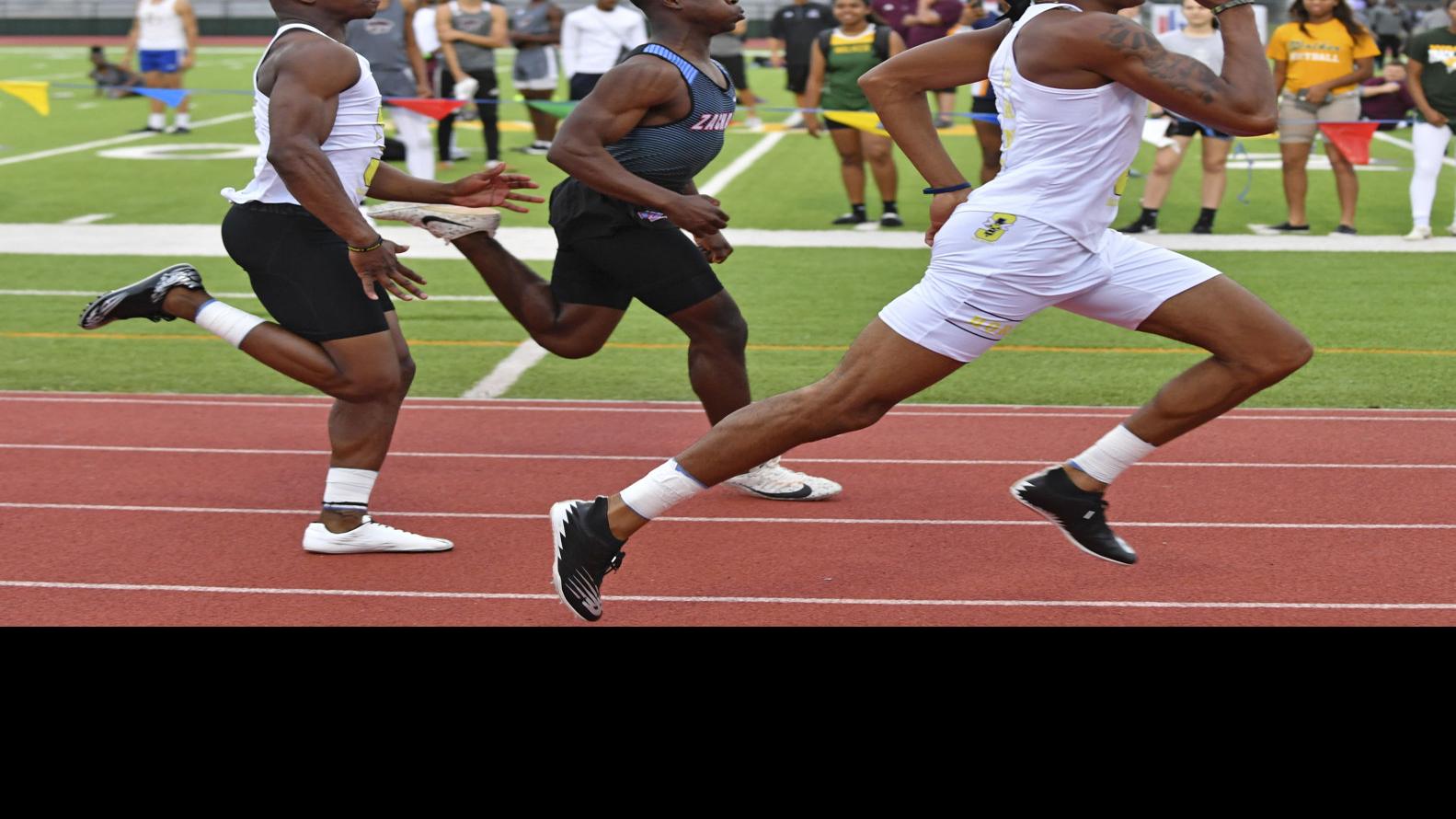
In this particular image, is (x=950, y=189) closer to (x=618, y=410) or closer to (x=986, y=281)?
(x=986, y=281)

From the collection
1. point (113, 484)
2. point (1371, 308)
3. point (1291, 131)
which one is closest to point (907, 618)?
point (113, 484)

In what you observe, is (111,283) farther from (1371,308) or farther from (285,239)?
(1371,308)

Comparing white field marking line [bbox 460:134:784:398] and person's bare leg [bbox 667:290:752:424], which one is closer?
person's bare leg [bbox 667:290:752:424]

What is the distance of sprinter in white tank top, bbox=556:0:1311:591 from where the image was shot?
14.4ft

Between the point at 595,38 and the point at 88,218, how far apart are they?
5.67 metres

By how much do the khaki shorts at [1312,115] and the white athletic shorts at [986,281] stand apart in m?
9.31

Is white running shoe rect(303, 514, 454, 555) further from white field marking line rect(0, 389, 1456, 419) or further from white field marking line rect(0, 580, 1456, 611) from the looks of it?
white field marking line rect(0, 389, 1456, 419)

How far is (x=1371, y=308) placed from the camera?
33.6 ft

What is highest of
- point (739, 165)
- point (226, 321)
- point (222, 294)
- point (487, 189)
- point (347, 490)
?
point (487, 189)

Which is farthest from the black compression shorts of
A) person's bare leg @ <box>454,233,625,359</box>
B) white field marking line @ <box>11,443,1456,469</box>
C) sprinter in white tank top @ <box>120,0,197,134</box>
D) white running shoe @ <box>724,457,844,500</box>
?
sprinter in white tank top @ <box>120,0,197,134</box>

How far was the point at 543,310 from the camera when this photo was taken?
6.06 meters

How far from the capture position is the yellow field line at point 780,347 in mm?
9070

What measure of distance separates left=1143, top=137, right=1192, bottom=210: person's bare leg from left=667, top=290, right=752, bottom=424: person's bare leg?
829 cm

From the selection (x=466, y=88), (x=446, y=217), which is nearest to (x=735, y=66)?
(x=466, y=88)
